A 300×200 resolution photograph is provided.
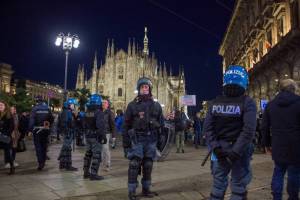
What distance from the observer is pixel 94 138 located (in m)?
6.50

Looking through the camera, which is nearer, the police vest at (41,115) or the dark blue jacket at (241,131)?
the dark blue jacket at (241,131)

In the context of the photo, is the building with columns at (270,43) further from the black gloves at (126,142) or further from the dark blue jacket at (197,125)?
the black gloves at (126,142)

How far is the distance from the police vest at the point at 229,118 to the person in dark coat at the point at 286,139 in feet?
3.76

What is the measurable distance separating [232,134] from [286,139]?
4.15 ft

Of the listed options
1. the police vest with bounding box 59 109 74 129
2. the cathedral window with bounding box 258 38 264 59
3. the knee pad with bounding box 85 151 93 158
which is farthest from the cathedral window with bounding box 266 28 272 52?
the knee pad with bounding box 85 151 93 158

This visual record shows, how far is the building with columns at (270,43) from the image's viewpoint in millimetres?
18062

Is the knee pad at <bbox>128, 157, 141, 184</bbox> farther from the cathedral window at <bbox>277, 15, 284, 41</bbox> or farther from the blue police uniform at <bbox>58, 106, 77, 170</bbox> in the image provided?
the cathedral window at <bbox>277, 15, 284, 41</bbox>

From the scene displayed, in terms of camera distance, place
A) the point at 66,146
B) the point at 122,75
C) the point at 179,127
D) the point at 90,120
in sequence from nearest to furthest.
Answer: the point at 90,120 → the point at 66,146 → the point at 179,127 → the point at 122,75

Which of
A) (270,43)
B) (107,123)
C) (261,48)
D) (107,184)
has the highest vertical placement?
(261,48)

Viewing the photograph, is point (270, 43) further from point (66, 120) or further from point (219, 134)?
point (219, 134)

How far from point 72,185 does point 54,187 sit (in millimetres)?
322

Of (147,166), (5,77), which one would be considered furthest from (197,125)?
(5,77)

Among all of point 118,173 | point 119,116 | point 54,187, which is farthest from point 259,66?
point 54,187

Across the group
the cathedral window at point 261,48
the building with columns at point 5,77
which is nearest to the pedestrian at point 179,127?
the cathedral window at point 261,48
